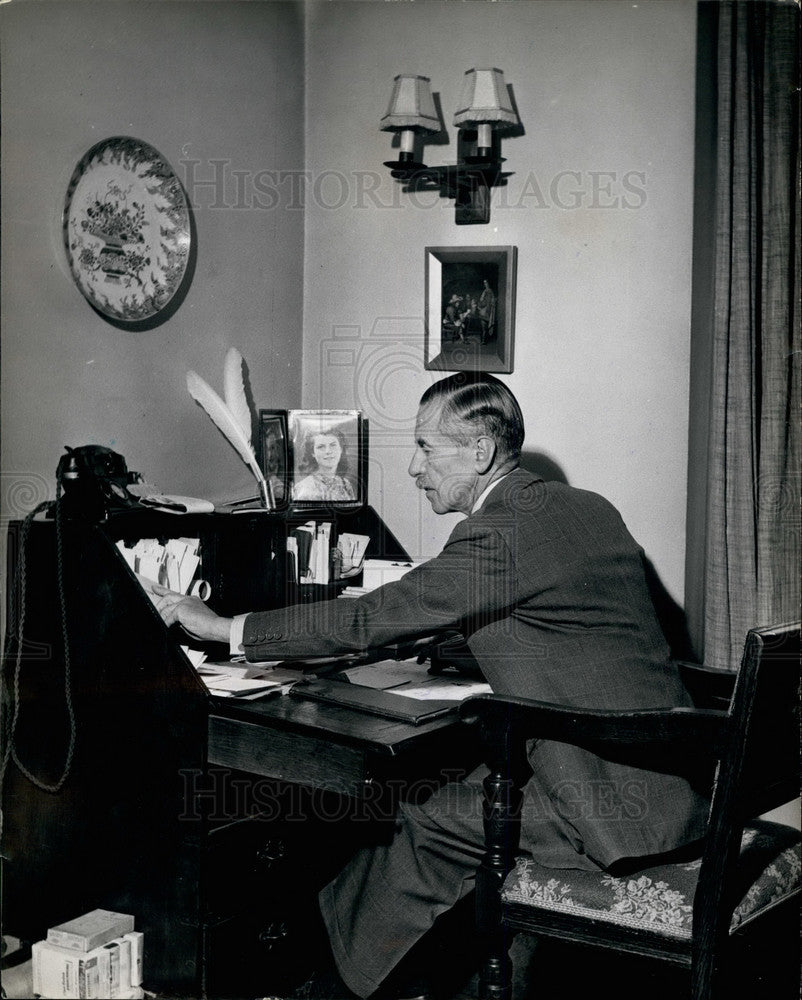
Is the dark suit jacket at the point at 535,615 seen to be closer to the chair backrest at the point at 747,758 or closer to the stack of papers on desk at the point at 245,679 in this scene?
the stack of papers on desk at the point at 245,679

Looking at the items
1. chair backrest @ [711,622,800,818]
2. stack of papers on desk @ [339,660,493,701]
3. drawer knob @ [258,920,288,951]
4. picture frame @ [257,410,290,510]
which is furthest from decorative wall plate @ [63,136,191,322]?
chair backrest @ [711,622,800,818]

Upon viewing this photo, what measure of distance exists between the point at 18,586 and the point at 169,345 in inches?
38.6

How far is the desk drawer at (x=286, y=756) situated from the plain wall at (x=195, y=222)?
0.80 metres

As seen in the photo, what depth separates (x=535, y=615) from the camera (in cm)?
232

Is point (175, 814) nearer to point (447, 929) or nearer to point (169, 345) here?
point (447, 929)

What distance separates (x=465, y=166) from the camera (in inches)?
138

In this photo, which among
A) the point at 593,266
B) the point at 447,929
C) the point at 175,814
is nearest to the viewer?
the point at 175,814

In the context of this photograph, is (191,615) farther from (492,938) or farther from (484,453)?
(492,938)

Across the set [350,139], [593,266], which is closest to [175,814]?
[593,266]

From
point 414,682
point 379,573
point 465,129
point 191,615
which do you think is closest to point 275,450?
point 379,573

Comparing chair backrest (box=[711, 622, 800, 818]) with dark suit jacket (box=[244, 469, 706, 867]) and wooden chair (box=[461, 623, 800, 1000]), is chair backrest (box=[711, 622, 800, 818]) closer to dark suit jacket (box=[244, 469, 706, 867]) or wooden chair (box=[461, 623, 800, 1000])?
wooden chair (box=[461, 623, 800, 1000])

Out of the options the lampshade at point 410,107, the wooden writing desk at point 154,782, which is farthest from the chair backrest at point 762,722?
the lampshade at point 410,107

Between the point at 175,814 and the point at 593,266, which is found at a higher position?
the point at 593,266

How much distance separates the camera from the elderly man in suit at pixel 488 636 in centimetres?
226
